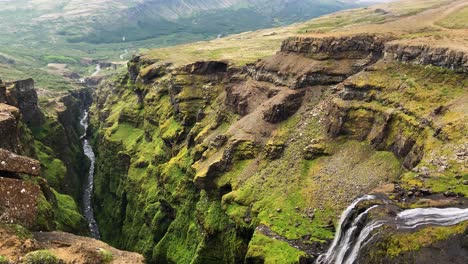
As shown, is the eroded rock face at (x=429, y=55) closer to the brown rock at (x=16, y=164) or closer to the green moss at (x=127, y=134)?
the brown rock at (x=16, y=164)

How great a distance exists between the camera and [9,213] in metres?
42.3

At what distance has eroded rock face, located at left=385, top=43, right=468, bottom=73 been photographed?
6284 centimetres

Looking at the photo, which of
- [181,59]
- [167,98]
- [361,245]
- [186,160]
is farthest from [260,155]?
[181,59]

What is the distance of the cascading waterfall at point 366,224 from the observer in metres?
43.7

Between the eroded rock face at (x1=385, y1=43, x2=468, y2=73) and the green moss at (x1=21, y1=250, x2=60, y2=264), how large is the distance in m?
55.3

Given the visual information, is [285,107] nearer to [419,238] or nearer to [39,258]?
[419,238]

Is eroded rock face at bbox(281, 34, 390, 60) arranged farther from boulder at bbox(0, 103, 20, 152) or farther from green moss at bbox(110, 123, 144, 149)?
green moss at bbox(110, 123, 144, 149)

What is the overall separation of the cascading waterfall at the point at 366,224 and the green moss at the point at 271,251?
353 centimetres

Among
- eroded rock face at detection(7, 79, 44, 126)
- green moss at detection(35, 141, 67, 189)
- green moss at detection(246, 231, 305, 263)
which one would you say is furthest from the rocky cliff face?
eroded rock face at detection(7, 79, 44, 126)

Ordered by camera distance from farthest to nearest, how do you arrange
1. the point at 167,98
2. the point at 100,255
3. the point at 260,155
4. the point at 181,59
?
the point at 181,59 < the point at 167,98 < the point at 260,155 < the point at 100,255

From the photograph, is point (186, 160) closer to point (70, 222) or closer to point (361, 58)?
point (70, 222)

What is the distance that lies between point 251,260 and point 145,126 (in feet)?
268

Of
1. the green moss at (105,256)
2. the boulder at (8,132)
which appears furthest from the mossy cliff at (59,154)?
the green moss at (105,256)

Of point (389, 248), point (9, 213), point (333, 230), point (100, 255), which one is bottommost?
point (333, 230)
